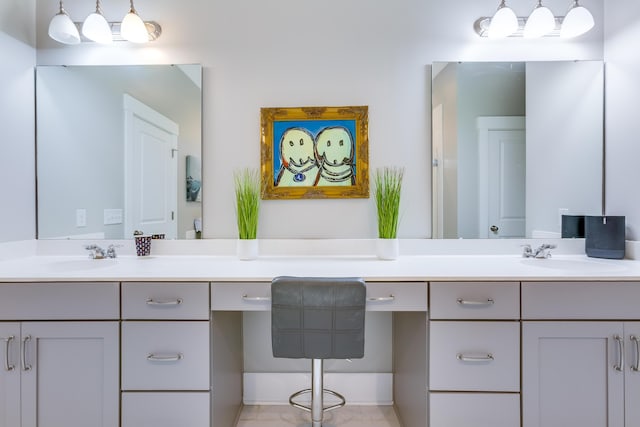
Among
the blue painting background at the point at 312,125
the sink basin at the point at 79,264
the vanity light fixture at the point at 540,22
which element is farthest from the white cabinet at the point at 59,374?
the vanity light fixture at the point at 540,22

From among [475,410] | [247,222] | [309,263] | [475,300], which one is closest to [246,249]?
[247,222]

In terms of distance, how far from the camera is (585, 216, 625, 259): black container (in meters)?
1.73

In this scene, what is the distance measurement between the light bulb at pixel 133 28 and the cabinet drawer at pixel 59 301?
1.27m

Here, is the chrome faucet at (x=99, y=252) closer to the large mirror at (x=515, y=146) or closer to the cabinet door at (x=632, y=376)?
the large mirror at (x=515, y=146)

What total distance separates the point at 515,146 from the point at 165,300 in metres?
1.84

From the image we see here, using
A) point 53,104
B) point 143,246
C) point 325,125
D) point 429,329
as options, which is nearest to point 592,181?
point 429,329

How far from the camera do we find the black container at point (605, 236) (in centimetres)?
173

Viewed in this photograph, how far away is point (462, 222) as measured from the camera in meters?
1.91

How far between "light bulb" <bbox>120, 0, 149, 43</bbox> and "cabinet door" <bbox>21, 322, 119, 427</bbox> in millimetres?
1406

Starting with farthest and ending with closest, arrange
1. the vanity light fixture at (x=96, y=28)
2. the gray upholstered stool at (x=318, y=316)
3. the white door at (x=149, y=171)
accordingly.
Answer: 1. the white door at (x=149, y=171)
2. the vanity light fixture at (x=96, y=28)
3. the gray upholstered stool at (x=318, y=316)

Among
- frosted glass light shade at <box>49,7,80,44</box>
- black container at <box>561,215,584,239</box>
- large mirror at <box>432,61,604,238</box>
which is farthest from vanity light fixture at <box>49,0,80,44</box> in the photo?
black container at <box>561,215,584,239</box>

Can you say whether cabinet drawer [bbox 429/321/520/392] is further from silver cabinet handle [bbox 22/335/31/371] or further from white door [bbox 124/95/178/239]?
silver cabinet handle [bbox 22/335/31/371]

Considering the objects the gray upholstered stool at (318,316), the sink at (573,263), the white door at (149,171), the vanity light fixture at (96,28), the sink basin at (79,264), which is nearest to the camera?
the gray upholstered stool at (318,316)

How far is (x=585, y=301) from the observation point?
4.42 feet
